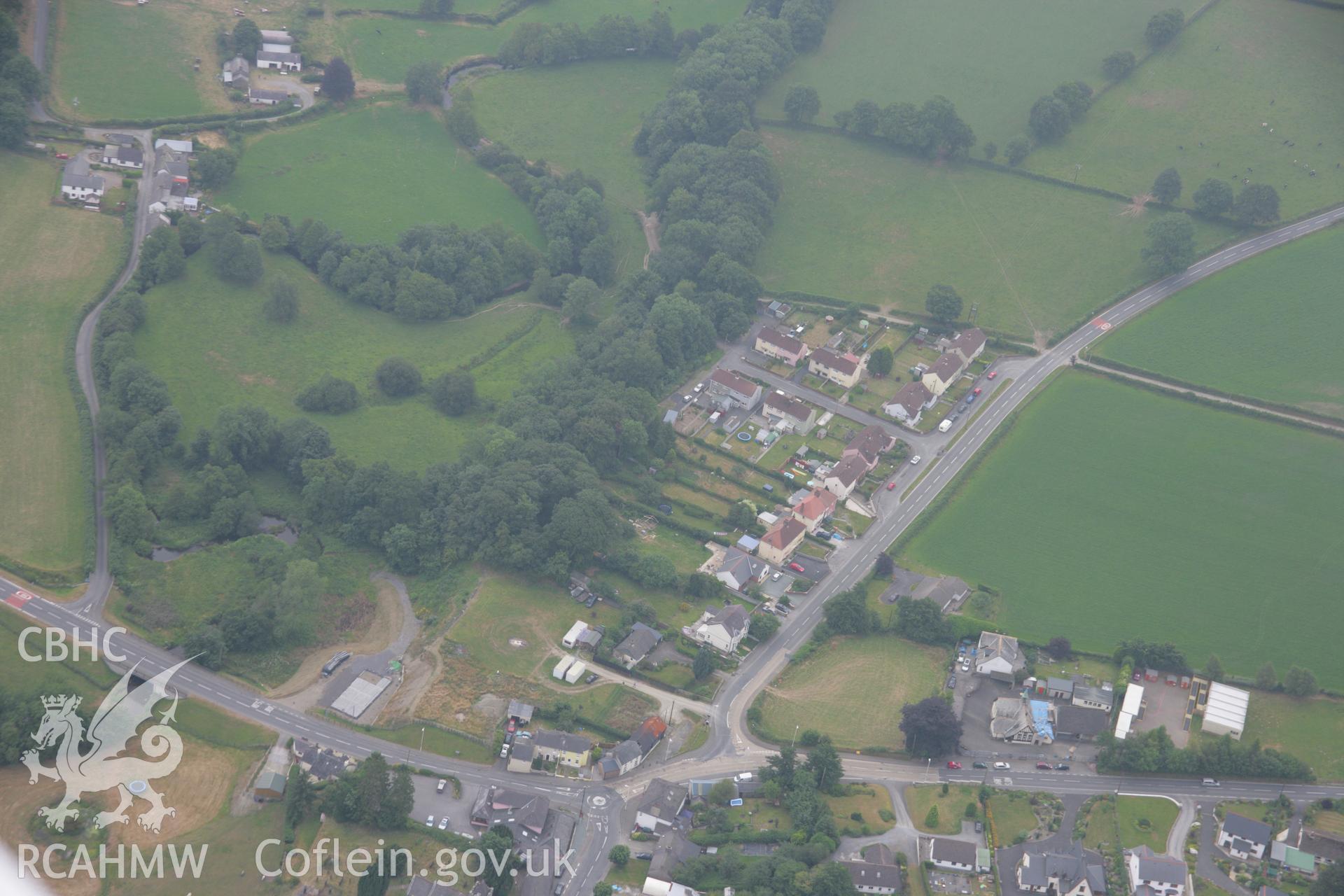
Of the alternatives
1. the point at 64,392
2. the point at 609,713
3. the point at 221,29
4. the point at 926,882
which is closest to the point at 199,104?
the point at 221,29

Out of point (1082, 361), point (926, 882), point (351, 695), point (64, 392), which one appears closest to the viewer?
point (926, 882)

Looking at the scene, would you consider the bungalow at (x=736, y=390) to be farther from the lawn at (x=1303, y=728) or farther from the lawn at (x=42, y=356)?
the lawn at (x=42, y=356)

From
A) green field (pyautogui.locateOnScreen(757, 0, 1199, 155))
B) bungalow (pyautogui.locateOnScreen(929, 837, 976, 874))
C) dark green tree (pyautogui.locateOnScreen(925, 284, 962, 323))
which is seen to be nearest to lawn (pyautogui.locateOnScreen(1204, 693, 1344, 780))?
bungalow (pyautogui.locateOnScreen(929, 837, 976, 874))

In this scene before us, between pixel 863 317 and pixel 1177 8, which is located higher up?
pixel 1177 8

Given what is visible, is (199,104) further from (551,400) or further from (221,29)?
(551,400)

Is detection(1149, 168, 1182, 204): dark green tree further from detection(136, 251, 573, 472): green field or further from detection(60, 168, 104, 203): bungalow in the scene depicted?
detection(60, 168, 104, 203): bungalow

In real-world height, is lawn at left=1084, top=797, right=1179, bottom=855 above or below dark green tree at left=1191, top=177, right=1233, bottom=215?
below
